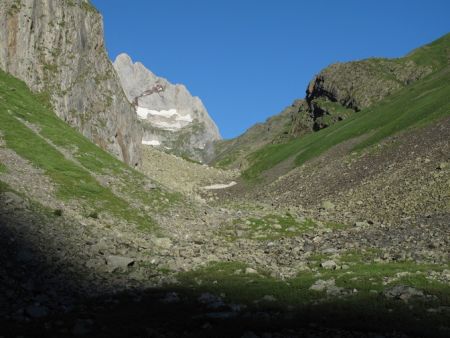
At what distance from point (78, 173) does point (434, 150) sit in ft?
153

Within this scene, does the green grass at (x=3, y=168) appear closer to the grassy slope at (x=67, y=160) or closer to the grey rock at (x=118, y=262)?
the grassy slope at (x=67, y=160)

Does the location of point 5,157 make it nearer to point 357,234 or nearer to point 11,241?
point 11,241

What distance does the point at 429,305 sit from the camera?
22.6 m

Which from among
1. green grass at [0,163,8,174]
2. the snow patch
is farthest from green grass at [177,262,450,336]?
the snow patch

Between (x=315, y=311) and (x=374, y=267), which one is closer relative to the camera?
(x=315, y=311)

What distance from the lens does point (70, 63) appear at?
7700 cm

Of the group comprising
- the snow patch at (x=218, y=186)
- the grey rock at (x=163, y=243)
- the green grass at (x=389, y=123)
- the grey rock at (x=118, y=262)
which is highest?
the green grass at (x=389, y=123)

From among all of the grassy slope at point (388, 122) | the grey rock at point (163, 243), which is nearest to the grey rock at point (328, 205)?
the grey rock at point (163, 243)

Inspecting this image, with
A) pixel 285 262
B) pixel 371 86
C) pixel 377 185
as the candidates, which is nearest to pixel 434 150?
pixel 377 185

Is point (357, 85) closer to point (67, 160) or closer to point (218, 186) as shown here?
point (218, 186)

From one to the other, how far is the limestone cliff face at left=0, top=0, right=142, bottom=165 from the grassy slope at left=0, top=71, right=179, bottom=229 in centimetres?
453

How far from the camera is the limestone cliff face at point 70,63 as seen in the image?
Answer: 68875mm

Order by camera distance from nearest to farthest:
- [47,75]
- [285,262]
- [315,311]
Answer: [315,311] < [285,262] < [47,75]

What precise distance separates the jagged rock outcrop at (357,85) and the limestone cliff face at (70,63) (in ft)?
329
